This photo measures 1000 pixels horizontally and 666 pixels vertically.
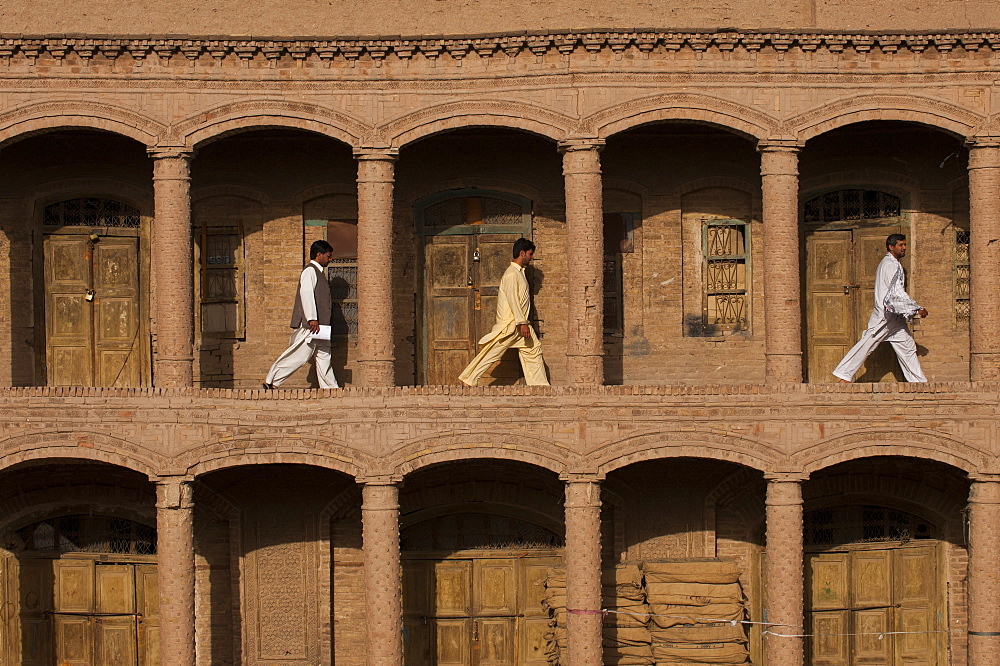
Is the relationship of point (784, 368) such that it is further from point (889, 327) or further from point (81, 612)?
point (81, 612)

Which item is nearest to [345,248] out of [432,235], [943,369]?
[432,235]

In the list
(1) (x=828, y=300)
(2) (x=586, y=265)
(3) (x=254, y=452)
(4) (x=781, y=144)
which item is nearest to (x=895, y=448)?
(1) (x=828, y=300)

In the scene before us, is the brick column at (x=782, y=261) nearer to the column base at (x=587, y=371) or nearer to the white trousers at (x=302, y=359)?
the column base at (x=587, y=371)

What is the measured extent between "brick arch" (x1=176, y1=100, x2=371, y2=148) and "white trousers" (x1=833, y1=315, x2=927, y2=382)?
592 centimetres

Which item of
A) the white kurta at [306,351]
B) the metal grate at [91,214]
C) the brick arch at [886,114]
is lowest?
the white kurta at [306,351]

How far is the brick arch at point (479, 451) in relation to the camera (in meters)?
17.2

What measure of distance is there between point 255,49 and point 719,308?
6.25 metres

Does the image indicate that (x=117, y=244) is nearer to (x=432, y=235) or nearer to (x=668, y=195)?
(x=432, y=235)

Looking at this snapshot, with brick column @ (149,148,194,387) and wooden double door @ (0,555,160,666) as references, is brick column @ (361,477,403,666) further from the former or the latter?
wooden double door @ (0,555,160,666)

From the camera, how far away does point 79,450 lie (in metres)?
17.1

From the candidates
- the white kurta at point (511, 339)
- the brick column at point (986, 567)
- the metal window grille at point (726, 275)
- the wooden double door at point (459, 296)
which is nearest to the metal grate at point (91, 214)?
the wooden double door at point (459, 296)

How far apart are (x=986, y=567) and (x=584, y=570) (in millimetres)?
4353

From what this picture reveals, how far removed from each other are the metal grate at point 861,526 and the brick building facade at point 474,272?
4cm

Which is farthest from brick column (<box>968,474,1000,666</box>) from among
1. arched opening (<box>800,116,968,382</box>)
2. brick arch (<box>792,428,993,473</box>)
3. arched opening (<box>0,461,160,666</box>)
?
arched opening (<box>0,461,160,666</box>)
